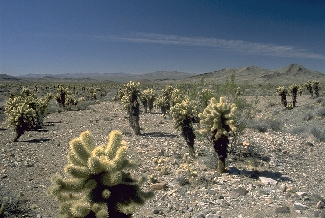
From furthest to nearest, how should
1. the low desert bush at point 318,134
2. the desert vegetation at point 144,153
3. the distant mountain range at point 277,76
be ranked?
the distant mountain range at point 277,76 < the low desert bush at point 318,134 < the desert vegetation at point 144,153

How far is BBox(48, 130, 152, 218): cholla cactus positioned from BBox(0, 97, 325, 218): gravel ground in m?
1.48

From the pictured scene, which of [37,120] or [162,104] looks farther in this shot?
[162,104]

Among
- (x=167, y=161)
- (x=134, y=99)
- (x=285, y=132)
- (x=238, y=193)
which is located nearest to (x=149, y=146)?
(x=167, y=161)

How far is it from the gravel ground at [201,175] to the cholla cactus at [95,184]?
1.48 meters

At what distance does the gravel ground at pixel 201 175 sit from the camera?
8.69 metres

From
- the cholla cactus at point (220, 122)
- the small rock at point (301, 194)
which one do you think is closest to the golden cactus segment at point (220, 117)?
the cholla cactus at point (220, 122)

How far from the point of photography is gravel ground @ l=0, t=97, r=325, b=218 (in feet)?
28.5

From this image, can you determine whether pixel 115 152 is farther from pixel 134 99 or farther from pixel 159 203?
pixel 134 99

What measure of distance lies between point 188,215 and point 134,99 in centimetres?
1143

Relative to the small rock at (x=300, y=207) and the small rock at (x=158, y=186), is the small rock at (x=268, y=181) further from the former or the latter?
the small rock at (x=158, y=186)

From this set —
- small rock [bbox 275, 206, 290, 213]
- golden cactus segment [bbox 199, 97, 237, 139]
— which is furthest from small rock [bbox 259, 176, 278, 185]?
golden cactus segment [bbox 199, 97, 237, 139]

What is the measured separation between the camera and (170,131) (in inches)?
819

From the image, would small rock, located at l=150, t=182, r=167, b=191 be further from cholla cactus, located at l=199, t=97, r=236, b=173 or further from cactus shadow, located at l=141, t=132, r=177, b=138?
cactus shadow, located at l=141, t=132, r=177, b=138

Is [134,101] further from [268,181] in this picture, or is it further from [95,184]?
[95,184]
